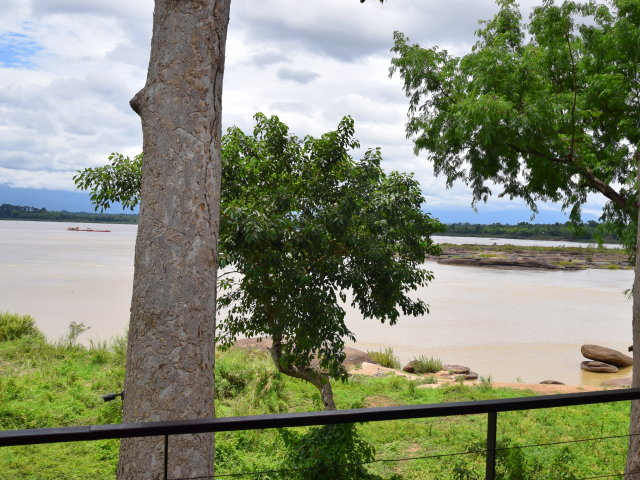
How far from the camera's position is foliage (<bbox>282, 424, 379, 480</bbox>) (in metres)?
4.09

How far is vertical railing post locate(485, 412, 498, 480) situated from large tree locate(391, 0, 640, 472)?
516 cm

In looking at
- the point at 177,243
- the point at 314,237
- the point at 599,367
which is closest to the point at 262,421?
the point at 177,243

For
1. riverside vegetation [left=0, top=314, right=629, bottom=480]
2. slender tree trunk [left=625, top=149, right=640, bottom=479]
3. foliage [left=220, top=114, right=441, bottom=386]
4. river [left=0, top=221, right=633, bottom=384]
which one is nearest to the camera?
slender tree trunk [left=625, top=149, right=640, bottom=479]

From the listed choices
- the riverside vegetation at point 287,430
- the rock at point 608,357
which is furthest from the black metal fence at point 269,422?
the rock at point 608,357

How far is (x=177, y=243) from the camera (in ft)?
9.37

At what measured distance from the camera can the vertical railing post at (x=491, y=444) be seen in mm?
Result: 1832

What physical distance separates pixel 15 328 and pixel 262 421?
14.1 m

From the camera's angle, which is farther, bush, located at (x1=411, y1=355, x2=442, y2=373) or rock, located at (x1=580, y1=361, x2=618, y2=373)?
rock, located at (x1=580, y1=361, x2=618, y2=373)

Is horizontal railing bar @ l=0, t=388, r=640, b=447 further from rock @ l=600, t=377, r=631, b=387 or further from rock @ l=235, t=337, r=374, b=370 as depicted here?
rock @ l=600, t=377, r=631, b=387

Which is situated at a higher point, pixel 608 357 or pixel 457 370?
pixel 608 357

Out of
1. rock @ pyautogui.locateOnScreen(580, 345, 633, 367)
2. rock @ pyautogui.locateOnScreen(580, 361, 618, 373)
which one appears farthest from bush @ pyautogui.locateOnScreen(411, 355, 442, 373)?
rock @ pyautogui.locateOnScreen(580, 345, 633, 367)

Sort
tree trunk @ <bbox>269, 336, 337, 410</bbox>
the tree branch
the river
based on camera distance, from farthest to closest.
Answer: the river → tree trunk @ <bbox>269, 336, 337, 410</bbox> → the tree branch

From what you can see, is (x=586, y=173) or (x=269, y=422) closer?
(x=269, y=422)

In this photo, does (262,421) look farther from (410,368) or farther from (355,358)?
Result: (410,368)
